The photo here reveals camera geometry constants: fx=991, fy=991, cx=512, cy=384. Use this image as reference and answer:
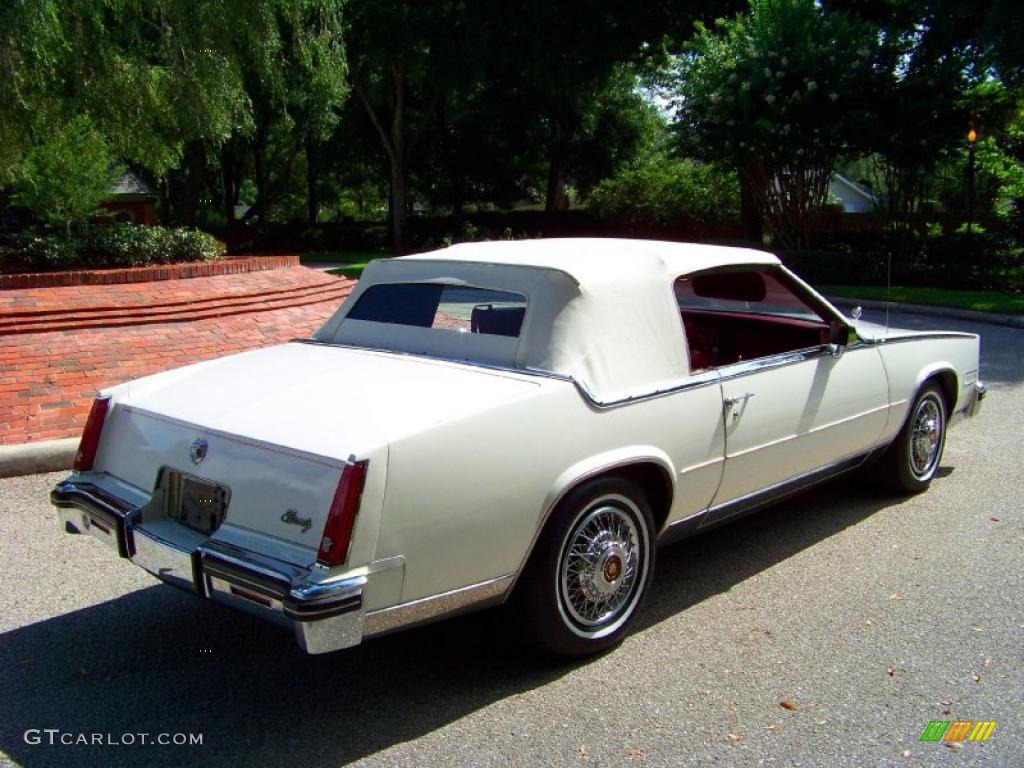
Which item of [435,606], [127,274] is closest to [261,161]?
[127,274]

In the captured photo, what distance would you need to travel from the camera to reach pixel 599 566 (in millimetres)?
3967

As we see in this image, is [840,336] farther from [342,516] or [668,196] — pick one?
[668,196]

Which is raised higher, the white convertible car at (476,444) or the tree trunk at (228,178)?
the tree trunk at (228,178)

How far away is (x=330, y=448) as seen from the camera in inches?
131

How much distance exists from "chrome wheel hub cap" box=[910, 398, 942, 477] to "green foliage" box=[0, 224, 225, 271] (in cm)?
982

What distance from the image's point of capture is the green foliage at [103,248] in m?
12.0

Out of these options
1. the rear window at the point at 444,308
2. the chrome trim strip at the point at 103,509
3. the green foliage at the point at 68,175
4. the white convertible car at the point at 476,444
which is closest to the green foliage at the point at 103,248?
the green foliage at the point at 68,175

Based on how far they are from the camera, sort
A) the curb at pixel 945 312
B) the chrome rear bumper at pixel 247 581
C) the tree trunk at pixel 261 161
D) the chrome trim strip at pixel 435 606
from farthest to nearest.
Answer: the tree trunk at pixel 261 161 < the curb at pixel 945 312 < the chrome trim strip at pixel 435 606 < the chrome rear bumper at pixel 247 581

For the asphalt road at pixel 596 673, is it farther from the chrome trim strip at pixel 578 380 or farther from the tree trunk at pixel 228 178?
the tree trunk at pixel 228 178

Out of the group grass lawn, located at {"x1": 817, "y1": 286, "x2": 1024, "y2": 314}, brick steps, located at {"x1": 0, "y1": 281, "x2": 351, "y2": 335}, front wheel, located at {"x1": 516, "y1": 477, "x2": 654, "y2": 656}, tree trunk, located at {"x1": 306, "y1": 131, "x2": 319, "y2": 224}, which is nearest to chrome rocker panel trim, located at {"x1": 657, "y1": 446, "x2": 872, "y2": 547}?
front wheel, located at {"x1": 516, "y1": 477, "x2": 654, "y2": 656}

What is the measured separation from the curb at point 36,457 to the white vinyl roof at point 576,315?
2939 millimetres

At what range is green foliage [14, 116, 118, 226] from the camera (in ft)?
45.2

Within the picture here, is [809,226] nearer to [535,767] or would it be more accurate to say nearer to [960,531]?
[960,531]

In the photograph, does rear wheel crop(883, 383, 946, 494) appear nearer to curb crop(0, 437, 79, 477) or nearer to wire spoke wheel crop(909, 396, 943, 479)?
wire spoke wheel crop(909, 396, 943, 479)
